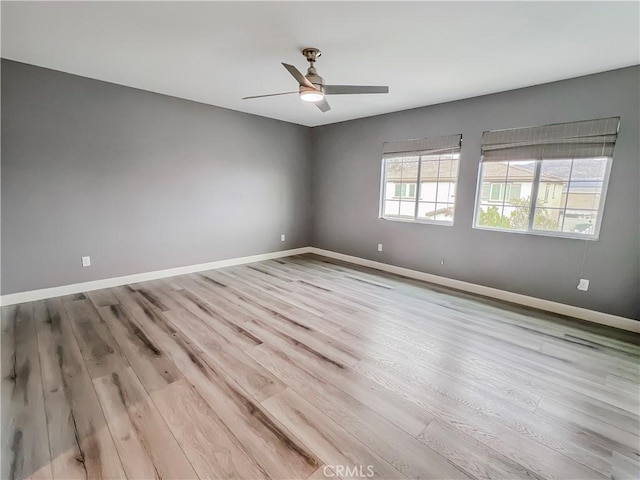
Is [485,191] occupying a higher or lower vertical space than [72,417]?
higher

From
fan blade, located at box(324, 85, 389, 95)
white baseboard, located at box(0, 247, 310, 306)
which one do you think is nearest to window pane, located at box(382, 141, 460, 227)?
fan blade, located at box(324, 85, 389, 95)

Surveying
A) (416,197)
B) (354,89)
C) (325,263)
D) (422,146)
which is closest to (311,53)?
(354,89)

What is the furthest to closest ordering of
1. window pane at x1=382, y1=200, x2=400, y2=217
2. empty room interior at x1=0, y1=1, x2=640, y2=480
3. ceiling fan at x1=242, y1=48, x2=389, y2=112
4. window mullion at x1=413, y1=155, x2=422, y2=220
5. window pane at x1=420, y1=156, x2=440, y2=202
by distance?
window pane at x1=382, y1=200, x2=400, y2=217
window mullion at x1=413, y1=155, x2=422, y2=220
window pane at x1=420, y1=156, x2=440, y2=202
ceiling fan at x1=242, y1=48, x2=389, y2=112
empty room interior at x1=0, y1=1, x2=640, y2=480

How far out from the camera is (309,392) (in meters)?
1.92

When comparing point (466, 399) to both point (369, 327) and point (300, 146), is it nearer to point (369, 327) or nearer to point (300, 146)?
point (369, 327)

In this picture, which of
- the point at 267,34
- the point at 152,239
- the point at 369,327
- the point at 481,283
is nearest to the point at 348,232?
the point at 481,283

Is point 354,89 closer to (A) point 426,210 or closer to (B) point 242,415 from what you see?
(A) point 426,210

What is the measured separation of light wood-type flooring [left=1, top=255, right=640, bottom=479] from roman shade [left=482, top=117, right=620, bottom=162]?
1841 millimetres

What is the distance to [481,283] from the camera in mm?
3883

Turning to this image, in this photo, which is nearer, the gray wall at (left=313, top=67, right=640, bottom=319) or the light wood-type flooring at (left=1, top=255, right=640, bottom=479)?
the light wood-type flooring at (left=1, top=255, right=640, bottom=479)

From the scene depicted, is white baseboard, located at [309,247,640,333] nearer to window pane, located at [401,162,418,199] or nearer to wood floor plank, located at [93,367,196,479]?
window pane, located at [401,162,418,199]

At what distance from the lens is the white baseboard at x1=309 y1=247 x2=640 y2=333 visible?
3.00m

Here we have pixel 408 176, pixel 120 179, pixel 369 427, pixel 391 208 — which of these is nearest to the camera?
pixel 369 427

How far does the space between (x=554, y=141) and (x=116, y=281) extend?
5643mm
